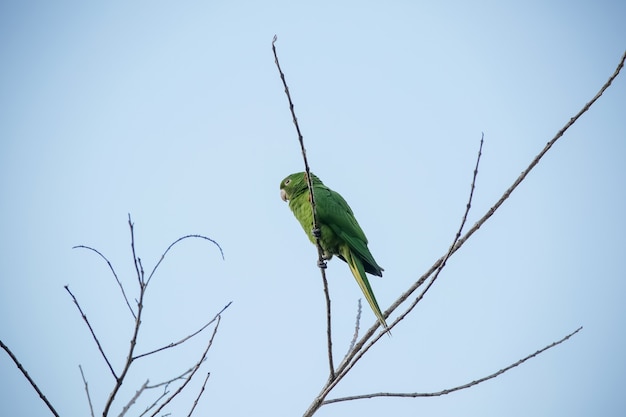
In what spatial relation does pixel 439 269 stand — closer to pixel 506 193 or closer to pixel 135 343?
pixel 506 193

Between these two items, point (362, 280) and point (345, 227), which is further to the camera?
point (345, 227)

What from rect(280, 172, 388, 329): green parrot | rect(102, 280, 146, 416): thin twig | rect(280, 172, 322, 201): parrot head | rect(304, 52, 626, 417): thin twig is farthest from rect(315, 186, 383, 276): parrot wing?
rect(102, 280, 146, 416): thin twig

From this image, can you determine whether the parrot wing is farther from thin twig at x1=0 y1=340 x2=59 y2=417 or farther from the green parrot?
thin twig at x1=0 y1=340 x2=59 y2=417

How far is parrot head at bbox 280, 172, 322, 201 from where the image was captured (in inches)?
227

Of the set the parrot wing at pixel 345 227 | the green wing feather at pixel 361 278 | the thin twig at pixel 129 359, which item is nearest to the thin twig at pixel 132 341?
the thin twig at pixel 129 359

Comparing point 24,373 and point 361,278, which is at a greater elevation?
point 361,278

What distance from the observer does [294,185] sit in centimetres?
599

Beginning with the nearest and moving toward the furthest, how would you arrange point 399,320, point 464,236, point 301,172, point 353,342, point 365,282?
point 399,320 → point 464,236 → point 353,342 → point 365,282 → point 301,172

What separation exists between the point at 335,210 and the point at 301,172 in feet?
3.37

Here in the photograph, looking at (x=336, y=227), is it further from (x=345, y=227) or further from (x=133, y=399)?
(x=133, y=399)

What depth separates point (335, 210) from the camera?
5281 millimetres

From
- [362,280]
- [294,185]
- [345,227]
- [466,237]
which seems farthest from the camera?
[294,185]

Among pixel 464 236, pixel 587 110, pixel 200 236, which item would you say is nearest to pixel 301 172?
pixel 200 236

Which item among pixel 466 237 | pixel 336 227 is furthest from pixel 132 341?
pixel 336 227
